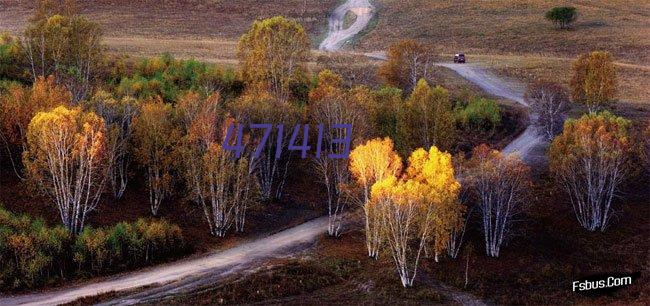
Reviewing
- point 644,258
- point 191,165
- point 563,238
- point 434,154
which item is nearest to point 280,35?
point 191,165

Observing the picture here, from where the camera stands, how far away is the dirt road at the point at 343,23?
133125mm

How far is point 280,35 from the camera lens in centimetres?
7250

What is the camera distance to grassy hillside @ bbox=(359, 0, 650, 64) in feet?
405

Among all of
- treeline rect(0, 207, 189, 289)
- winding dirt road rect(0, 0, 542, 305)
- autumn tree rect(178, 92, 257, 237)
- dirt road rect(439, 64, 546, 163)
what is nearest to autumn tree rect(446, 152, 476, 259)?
winding dirt road rect(0, 0, 542, 305)

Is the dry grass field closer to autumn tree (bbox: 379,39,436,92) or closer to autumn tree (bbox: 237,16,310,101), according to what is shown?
autumn tree (bbox: 379,39,436,92)

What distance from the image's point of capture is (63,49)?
75312 millimetres

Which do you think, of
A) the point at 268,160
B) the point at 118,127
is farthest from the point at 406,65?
the point at 118,127

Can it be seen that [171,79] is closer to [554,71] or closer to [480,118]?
[480,118]

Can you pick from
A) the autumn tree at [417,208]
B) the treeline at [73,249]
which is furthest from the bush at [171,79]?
the autumn tree at [417,208]

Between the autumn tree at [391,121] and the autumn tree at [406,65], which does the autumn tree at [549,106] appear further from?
the autumn tree at [406,65]

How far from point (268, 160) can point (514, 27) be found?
292 feet

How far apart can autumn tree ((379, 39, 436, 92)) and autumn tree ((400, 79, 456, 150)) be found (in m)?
24.1

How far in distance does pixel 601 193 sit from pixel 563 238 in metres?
4.43

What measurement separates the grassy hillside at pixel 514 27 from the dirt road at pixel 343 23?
3563 millimetres
